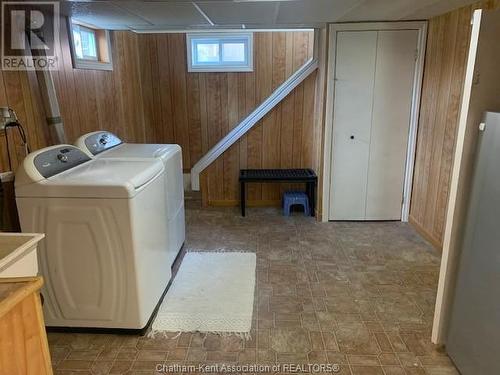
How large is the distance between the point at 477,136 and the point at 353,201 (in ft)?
7.43

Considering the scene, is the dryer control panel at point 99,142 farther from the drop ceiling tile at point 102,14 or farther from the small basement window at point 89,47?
the drop ceiling tile at point 102,14

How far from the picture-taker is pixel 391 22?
3.52 m

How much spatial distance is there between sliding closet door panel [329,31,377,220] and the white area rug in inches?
52.9

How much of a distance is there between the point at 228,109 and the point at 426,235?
305 centimetres

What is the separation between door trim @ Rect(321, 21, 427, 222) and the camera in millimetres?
3529

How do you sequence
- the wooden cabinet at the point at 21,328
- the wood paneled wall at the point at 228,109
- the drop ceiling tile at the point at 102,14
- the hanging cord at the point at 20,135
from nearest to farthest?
the wooden cabinet at the point at 21,328
the hanging cord at the point at 20,135
the drop ceiling tile at the point at 102,14
the wood paneled wall at the point at 228,109

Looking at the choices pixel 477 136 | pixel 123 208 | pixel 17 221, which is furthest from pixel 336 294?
pixel 17 221

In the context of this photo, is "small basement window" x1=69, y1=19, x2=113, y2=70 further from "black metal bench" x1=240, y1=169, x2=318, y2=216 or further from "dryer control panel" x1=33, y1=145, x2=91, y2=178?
"black metal bench" x1=240, y1=169, x2=318, y2=216

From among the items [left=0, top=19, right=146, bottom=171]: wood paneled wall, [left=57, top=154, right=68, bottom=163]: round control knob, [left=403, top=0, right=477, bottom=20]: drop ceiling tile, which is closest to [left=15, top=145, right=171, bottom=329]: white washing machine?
[left=57, top=154, right=68, bottom=163]: round control knob

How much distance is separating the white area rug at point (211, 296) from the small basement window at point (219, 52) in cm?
287

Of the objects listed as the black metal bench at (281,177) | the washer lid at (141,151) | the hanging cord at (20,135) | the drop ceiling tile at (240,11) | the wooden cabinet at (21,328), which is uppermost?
the drop ceiling tile at (240,11)

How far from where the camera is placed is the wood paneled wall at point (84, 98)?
225 centimetres

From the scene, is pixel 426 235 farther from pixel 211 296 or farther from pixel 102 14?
pixel 102 14

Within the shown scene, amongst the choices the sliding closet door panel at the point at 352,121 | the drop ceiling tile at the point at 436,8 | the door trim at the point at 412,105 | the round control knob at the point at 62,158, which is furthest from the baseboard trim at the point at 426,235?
the round control knob at the point at 62,158
